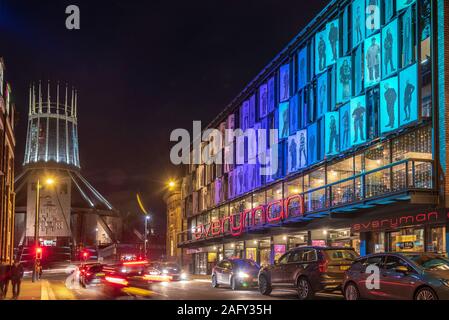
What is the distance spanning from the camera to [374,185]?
25.7 metres

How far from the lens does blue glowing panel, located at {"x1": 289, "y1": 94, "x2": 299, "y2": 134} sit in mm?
35688

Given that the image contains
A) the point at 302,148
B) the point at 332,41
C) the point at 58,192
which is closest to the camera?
the point at 332,41

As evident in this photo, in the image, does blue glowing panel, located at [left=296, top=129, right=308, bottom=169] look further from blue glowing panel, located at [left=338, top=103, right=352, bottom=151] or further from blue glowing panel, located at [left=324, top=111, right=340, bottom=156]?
blue glowing panel, located at [left=338, top=103, right=352, bottom=151]

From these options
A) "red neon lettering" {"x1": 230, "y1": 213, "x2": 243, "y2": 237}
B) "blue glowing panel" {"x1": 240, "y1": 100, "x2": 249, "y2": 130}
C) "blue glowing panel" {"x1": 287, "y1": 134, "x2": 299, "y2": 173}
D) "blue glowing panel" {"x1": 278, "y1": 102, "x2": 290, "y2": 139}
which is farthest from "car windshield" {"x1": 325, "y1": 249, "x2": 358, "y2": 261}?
"blue glowing panel" {"x1": 240, "y1": 100, "x2": 249, "y2": 130}

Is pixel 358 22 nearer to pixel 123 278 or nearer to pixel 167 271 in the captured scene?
pixel 123 278

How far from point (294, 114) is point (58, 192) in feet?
358

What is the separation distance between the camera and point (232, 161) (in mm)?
47844

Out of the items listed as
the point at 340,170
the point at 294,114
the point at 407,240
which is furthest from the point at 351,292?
the point at 294,114

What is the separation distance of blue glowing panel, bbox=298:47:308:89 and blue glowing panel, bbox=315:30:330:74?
171cm

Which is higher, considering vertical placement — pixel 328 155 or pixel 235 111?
pixel 235 111

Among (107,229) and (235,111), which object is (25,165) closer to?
(107,229)

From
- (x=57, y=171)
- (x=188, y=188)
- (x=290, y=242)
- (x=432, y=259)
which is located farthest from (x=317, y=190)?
(x=57, y=171)

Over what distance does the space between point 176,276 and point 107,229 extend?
371ft
